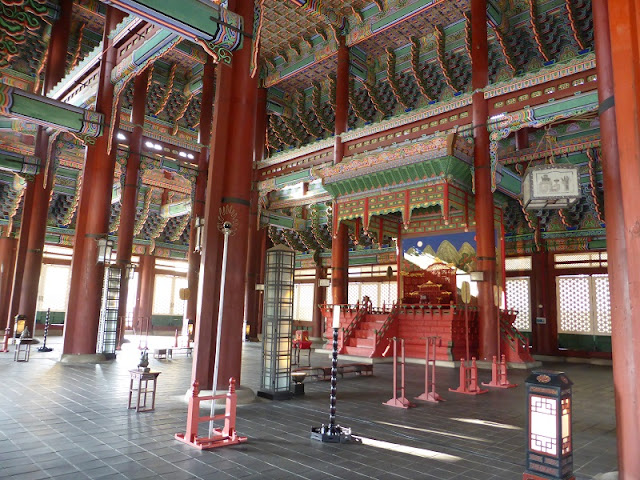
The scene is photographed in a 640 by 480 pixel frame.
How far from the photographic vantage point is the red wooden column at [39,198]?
1312 cm

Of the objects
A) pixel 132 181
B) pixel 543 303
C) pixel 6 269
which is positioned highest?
pixel 132 181

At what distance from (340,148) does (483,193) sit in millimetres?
5055

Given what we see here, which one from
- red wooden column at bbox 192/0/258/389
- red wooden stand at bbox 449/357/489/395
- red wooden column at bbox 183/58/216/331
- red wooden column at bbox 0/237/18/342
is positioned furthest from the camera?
red wooden column at bbox 0/237/18/342

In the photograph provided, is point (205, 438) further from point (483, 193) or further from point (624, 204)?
point (483, 193)

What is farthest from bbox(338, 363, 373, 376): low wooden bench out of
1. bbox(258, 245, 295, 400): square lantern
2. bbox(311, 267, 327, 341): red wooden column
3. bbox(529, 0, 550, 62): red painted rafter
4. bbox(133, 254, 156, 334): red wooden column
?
bbox(133, 254, 156, 334): red wooden column

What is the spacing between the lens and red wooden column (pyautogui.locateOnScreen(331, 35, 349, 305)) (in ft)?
47.6

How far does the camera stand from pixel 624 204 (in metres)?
3.04

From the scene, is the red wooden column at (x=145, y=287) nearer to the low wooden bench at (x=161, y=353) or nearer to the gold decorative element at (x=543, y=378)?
the low wooden bench at (x=161, y=353)

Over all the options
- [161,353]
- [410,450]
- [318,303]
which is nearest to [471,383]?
[410,450]

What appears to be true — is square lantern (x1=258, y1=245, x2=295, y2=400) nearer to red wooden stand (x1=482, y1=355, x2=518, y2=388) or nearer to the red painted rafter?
red wooden stand (x1=482, y1=355, x2=518, y2=388)

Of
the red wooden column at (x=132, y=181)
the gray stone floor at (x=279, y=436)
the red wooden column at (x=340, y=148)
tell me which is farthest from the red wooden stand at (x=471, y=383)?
the red wooden column at (x=132, y=181)

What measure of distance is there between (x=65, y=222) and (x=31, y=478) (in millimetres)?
18586

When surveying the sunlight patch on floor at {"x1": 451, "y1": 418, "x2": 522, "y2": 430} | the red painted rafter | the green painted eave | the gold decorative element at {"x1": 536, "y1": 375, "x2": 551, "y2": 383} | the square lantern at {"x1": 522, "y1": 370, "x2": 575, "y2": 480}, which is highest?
the red painted rafter

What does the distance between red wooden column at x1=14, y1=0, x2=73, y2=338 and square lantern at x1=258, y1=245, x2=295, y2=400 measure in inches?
387
